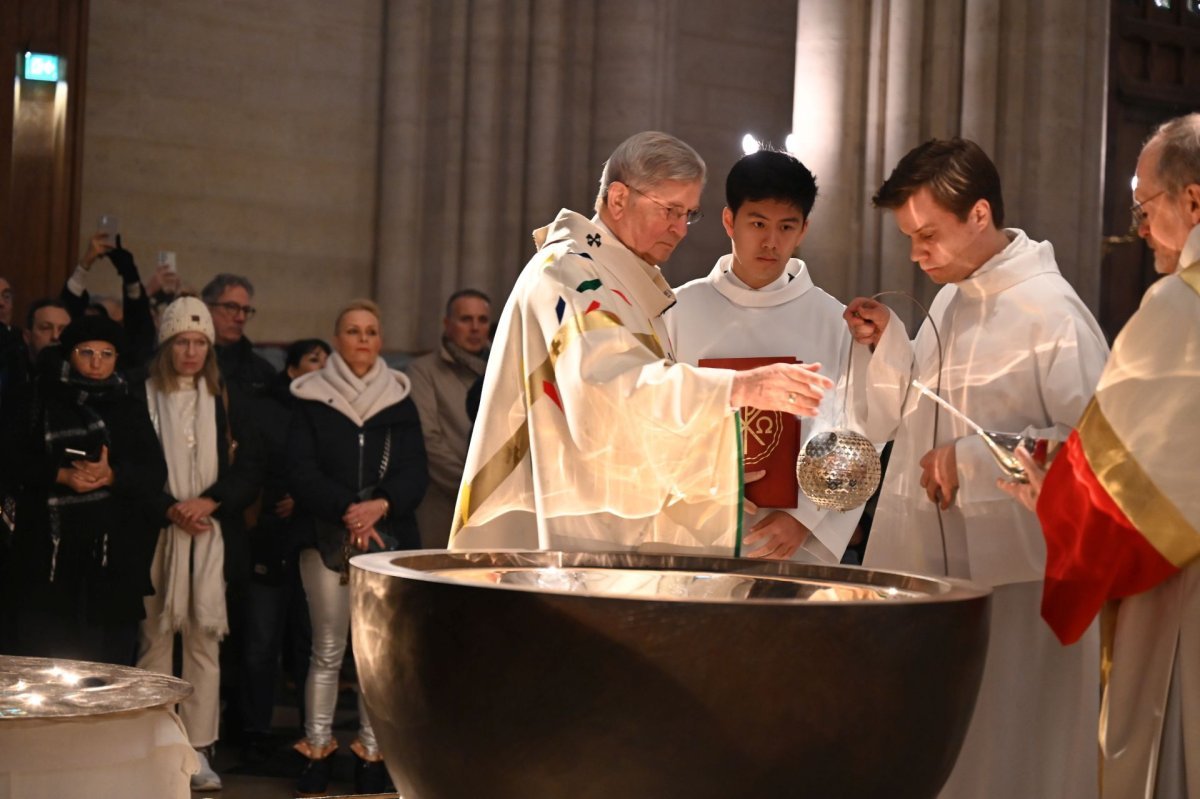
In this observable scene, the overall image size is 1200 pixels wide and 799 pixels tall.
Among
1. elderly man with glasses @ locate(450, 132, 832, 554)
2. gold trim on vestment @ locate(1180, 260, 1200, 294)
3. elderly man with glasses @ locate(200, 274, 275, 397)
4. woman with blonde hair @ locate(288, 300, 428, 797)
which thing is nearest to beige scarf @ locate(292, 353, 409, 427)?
woman with blonde hair @ locate(288, 300, 428, 797)

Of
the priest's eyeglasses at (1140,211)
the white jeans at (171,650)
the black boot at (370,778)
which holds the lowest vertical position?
the black boot at (370,778)

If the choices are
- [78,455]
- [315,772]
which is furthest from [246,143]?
[315,772]

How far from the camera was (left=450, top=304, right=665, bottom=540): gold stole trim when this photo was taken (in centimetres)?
335

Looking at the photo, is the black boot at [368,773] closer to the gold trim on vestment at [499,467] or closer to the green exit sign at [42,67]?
the gold trim on vestment at [499,467]

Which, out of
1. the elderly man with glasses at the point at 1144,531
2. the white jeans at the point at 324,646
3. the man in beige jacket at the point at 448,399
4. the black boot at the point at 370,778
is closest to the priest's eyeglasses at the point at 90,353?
the white jeans at the point at 324,646

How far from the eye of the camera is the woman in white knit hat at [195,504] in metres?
5.82

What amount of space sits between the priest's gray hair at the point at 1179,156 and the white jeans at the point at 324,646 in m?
3.77

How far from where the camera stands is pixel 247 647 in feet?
20.9

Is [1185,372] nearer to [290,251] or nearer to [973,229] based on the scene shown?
[973,229]

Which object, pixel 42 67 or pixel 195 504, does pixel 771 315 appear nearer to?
pixel 195 504

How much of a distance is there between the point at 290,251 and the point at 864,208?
343cm

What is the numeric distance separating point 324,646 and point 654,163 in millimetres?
2921

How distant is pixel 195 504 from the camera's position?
231 inches

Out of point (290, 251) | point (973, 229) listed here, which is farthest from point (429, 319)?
point (973, 229)
